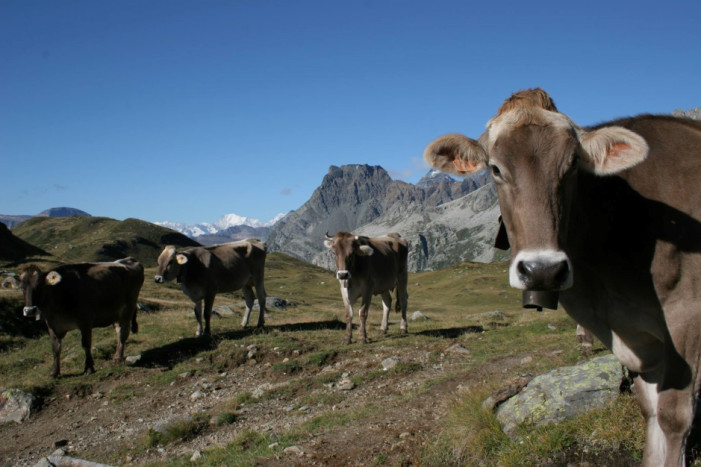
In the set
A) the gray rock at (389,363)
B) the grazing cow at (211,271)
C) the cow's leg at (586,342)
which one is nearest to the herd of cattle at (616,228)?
the cow's leg at (586,342)

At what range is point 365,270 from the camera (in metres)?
18.8

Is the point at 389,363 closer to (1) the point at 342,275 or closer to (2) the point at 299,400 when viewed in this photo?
(2) the point at 299,400

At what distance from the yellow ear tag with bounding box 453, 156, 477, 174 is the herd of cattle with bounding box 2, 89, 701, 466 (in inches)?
0.5

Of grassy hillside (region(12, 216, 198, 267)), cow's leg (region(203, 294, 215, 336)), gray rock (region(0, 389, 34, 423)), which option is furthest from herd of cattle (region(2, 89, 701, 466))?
grassy hillside (region(12, 216, 198, 267))

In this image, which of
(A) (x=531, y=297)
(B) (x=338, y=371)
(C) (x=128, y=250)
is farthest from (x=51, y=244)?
(A) (x=531, y=297)

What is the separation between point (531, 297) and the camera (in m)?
4.92

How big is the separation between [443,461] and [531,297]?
3.40 m

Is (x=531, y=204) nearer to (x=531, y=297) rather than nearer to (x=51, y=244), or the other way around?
(x=531, y=297)

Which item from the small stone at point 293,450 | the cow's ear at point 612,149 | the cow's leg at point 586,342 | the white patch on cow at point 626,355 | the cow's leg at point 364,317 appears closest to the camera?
the cow's ear at point 612,149

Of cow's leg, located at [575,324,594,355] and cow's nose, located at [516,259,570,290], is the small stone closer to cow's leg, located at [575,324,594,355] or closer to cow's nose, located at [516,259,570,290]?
cow's nose, located at [516,259,570,290]

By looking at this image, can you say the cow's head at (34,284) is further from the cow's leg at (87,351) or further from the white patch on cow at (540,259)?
the white patch on cow at (540,259)

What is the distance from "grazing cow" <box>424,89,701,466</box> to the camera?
4.40 m

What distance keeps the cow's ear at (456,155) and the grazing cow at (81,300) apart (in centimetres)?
1492

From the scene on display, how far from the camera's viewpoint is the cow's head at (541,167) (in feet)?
13.5
